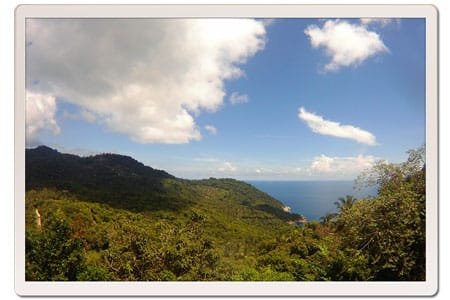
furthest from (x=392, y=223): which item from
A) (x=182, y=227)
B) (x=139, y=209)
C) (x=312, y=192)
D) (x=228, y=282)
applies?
(x=139, y=209)

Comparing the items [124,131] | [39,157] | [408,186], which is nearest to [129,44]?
[124,131]

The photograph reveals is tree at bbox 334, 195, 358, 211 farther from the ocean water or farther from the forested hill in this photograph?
the forested hill

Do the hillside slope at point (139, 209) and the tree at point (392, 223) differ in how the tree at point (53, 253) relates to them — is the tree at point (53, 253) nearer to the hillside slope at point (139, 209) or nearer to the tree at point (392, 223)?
the hillside slope at point (139, 209)

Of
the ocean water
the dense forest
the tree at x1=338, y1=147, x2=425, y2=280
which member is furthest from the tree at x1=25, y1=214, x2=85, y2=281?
the tree at x1=338, y1=147, x2=425, y2=280

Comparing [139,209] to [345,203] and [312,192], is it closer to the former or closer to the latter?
[312,192]

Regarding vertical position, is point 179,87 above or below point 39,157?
above

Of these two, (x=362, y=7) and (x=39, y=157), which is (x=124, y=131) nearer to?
(x=39, y=157)
